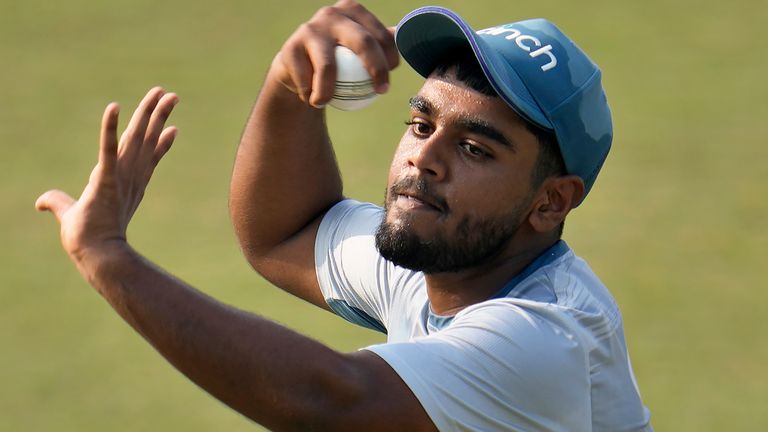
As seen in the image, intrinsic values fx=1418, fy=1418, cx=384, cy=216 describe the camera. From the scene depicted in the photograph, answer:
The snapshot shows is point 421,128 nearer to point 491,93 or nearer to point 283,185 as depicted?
point 491,93

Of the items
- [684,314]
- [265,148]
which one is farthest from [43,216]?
[265,148]

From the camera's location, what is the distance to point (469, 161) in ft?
11.3

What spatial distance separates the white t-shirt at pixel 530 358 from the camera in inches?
120

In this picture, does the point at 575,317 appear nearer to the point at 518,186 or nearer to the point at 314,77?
the point at 518,186

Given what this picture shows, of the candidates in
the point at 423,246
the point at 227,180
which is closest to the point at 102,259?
the point at 423,246

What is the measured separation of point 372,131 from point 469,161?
618cm

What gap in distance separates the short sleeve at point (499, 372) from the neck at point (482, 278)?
0.97ft

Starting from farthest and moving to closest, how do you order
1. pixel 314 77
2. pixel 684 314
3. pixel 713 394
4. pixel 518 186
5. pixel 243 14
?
pixel 243 14 → pixel 684 314 → pixel 713 394 → pixel 518 186 → pixel 314 77

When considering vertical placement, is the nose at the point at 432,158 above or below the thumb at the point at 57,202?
above

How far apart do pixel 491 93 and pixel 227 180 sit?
6.00 m

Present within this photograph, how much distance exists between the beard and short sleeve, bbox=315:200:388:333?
1.62 feet

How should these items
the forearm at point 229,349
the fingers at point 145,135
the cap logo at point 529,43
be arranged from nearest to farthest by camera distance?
1. the forearm at point 229,349
2. the fingers at point 145,135
3. the cap logo at point 529,43

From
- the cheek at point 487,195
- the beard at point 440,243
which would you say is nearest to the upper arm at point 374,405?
the beard at point 440,243

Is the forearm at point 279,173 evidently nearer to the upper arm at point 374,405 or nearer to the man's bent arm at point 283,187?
the man's bent arm at point 283,187
